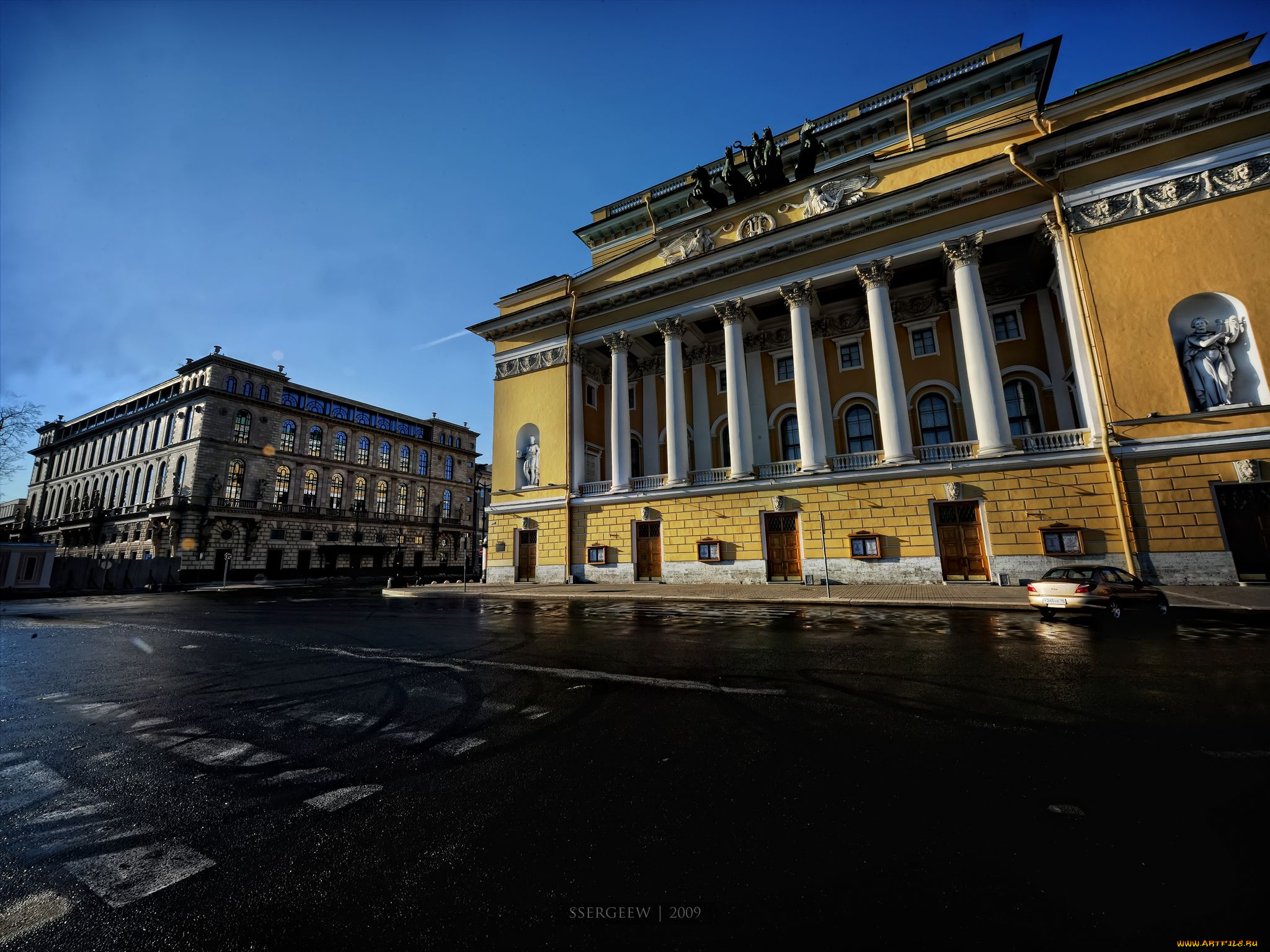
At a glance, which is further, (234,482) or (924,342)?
(234,482)

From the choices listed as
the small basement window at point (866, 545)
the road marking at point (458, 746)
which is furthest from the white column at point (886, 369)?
the road marking at point (458, 746)

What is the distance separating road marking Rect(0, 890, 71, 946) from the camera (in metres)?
1.79

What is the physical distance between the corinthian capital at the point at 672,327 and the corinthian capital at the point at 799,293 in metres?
4.93

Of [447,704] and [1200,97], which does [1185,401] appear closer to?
[1200,97]

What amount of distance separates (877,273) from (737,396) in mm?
7149

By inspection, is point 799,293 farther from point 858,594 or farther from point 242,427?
point 242,427

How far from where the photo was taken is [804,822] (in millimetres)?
2441

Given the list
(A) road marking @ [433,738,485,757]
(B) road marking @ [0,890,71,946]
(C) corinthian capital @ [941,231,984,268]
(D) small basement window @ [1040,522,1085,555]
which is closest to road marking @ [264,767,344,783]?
(A) road marking @ [433,738,485,757]

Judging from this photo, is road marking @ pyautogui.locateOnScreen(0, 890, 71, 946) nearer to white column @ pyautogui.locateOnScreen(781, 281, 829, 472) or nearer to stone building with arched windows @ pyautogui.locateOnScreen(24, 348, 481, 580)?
white column @ pyautogui.locateOnScreen(781, 281, 829, 472)

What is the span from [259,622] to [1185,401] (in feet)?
86.6

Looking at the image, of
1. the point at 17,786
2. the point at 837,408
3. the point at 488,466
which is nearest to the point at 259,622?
the point at 17,786

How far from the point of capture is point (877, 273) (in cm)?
1975

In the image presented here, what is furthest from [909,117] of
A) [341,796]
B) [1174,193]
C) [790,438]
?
[341,796]

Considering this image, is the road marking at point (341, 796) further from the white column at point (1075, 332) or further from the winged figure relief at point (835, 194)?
the winged figure relief at point (835, 194)
